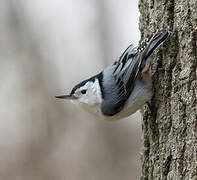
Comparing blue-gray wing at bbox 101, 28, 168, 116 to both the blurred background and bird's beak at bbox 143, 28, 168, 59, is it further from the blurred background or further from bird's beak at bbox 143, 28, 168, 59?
the blurred background

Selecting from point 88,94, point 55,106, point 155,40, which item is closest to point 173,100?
point 155,40

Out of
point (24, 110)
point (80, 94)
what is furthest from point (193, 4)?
point (24, 110)

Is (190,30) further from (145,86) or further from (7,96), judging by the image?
(7,96)

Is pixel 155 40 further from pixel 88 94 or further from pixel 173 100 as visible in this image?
pixel 88 94

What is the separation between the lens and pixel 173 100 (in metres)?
2.24

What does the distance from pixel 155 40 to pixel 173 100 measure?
0.96ft

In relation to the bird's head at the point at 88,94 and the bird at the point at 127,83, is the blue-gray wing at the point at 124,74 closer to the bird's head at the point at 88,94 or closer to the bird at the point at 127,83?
the bird at the point at 127,83

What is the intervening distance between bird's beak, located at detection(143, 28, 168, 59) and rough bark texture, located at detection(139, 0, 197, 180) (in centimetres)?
4

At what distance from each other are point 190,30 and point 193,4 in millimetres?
115

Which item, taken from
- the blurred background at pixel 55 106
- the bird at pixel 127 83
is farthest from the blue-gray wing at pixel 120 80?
the blurred background at pixel 55 106

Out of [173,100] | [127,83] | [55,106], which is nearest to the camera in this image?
[173,100]

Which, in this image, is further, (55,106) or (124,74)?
(55,106)

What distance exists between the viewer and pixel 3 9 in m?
6.02

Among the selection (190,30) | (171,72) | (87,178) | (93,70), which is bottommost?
(87,178)
